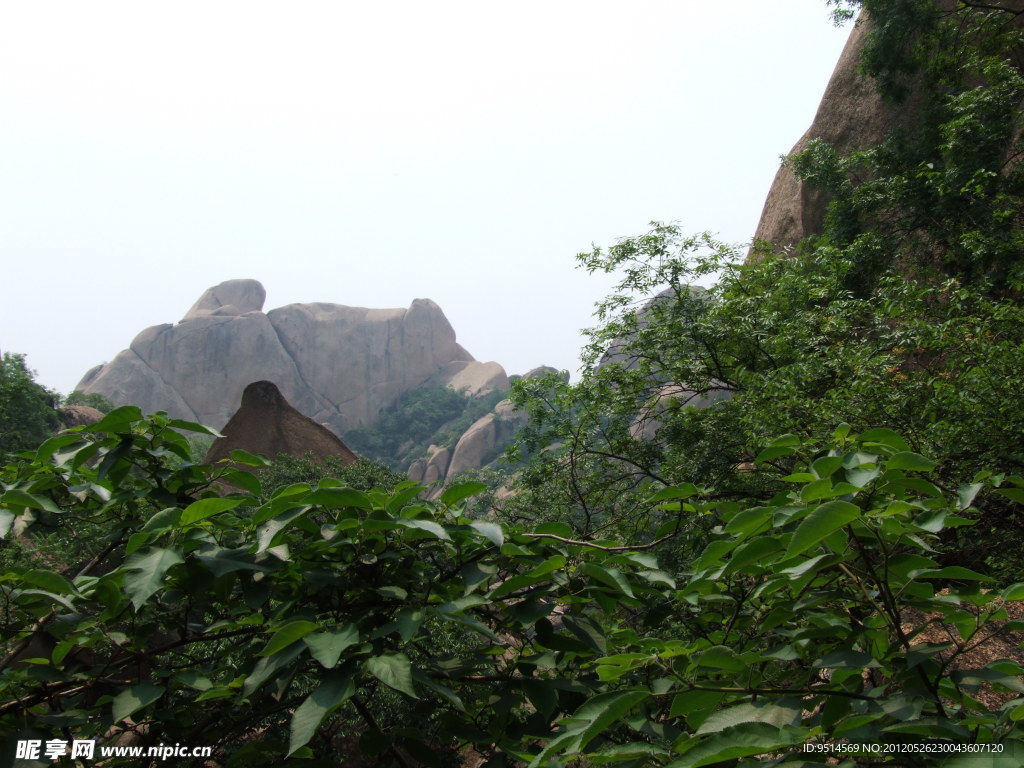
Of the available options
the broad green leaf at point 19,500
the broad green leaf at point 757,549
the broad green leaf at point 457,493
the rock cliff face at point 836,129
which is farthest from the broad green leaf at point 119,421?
the rock cliff face at point 836,129

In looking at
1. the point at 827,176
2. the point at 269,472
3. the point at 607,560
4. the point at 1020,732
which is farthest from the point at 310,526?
the point at 269,472

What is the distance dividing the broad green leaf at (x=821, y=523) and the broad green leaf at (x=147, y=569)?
2.41 ft

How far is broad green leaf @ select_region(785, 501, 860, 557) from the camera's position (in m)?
0.70

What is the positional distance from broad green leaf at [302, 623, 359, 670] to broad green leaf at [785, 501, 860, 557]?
0.51 metres

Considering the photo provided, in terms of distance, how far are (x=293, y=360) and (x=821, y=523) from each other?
4949 centimetres

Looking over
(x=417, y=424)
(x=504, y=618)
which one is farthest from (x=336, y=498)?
(x=417, y=424)

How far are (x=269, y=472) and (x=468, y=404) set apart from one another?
32774 millimetres

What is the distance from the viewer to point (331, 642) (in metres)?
0.87

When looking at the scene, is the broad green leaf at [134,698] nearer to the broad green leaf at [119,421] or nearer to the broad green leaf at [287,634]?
the broad green leaf at [287,634]

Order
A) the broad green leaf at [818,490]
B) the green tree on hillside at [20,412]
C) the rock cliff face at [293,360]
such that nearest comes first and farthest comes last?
the broad green leaf at [818,490] → the green tree on hillside at [20,412] → the rock cliff face at [293,360]

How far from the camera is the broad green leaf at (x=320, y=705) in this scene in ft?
2.48

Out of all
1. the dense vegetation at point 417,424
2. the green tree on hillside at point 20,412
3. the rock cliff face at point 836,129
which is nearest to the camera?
the rock cliff face at point 836,129

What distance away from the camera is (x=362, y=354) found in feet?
162

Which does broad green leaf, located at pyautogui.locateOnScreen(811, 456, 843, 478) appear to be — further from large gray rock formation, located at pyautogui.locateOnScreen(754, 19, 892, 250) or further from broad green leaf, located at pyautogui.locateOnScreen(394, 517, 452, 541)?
large gray rock formation, located at pyautogui.locateOnScreen(754, 19, 892, 250)
